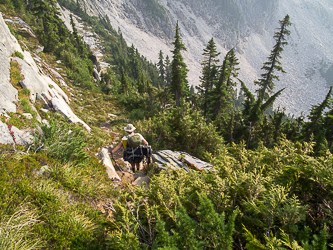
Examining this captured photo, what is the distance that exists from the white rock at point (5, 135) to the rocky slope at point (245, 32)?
9311cm

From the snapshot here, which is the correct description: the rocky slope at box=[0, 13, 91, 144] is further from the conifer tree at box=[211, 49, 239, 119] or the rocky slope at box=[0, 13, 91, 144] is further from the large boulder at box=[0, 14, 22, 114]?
the conifer tree at box=[211, 49, 239, 119]

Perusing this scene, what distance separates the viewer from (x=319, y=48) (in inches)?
5906

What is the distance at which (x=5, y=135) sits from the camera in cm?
427

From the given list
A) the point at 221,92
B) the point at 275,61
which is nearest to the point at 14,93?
the point at 221,92

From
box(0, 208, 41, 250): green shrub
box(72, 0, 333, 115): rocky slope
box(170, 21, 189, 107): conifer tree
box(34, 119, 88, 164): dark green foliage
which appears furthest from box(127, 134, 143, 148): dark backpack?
box(72, 0, 333, 115): rocky slope

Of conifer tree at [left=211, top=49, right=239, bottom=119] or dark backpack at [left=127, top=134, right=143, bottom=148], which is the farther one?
conifer tree at [left=211, top=49, right=239, bottom=119]

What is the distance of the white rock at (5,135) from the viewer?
4058mm

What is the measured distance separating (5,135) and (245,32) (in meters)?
197

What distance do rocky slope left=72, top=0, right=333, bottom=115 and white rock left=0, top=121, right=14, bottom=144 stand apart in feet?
305

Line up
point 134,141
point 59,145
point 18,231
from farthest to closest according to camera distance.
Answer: point 134,141
point 59,145
point 18,231

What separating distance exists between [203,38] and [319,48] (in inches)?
4546

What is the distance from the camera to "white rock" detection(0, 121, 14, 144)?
13.3 feet

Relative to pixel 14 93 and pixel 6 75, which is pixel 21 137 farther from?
pixel 6 75

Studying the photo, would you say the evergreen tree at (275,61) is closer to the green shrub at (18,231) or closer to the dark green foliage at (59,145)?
the dark green foliage at (59,145)
